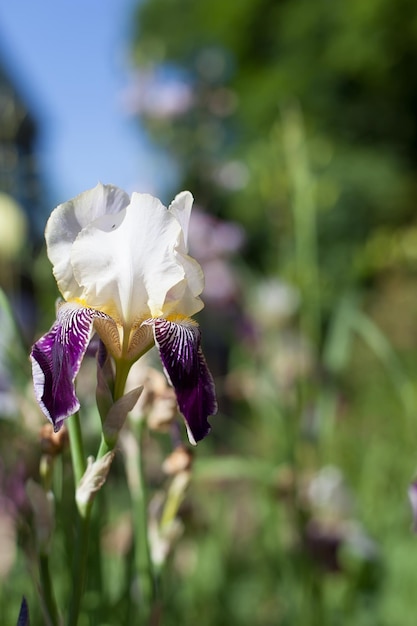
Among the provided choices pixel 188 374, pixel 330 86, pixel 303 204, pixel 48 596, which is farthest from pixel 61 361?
pixel 330 86

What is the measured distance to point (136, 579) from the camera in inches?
32.6

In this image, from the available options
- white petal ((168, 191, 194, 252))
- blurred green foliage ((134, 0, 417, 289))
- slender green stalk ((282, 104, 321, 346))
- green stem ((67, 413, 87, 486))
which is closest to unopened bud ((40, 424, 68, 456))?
green stem ((67, 413, 87, 486))

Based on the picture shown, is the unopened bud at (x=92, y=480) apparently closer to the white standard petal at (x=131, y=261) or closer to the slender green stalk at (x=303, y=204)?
the white standard petal at (x=131, y=261)

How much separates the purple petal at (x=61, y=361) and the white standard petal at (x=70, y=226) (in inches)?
0.9

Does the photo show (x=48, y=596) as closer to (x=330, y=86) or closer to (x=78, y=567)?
(x=78, y=567)

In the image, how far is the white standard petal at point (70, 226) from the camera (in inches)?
19.4

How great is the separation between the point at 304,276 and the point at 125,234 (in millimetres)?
Result: 1029

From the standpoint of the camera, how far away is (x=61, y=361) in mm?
448

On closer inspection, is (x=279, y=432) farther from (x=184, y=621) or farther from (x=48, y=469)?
(x=48, y=469)

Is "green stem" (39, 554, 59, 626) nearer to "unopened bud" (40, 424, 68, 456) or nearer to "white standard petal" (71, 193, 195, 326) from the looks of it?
"unopened bud" (40, 424, 68, 456)

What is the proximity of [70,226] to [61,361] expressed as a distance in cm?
10

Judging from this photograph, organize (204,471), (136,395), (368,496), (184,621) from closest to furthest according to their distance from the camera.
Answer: (136,395), (204,471), (184,621), (368,496)

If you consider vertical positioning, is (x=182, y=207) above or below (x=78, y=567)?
above

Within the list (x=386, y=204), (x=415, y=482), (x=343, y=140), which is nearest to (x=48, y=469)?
(x=415, y=482)
